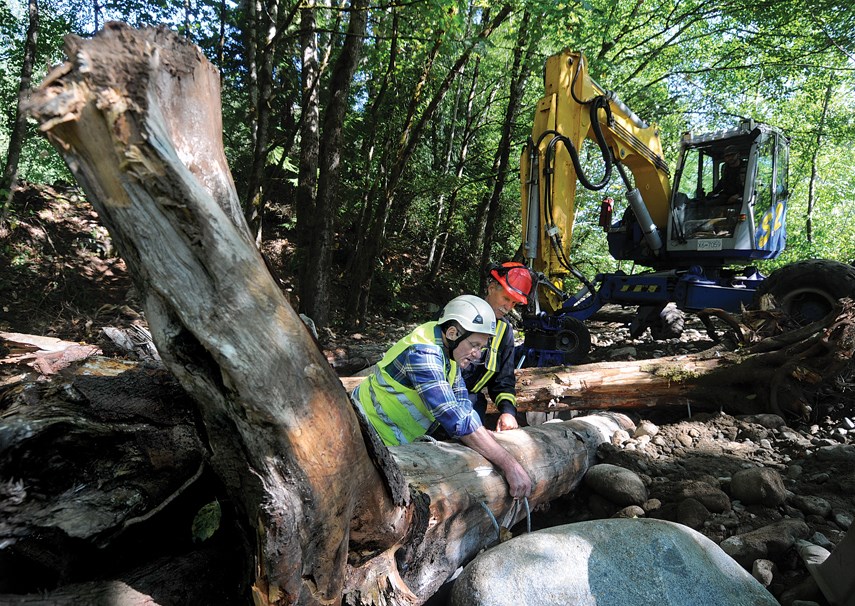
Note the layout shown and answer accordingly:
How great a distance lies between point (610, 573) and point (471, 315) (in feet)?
4.56

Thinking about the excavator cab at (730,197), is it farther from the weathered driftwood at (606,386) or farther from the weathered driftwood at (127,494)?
the weathered driftwood at (127,494)

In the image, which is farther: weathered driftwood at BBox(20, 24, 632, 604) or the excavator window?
the excavator window

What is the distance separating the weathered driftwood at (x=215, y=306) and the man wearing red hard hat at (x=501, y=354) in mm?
1923

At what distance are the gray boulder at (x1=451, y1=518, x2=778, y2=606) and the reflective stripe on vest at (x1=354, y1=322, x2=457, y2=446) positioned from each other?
2.72 ft

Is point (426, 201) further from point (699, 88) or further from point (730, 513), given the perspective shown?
point (730, 513)

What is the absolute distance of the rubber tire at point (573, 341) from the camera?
6883mm

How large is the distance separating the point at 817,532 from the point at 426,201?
43.3ft

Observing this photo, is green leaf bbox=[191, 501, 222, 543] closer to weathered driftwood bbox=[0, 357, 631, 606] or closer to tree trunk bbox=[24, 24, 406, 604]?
weathered driftwood bbox=[0, 357, 631, 606]

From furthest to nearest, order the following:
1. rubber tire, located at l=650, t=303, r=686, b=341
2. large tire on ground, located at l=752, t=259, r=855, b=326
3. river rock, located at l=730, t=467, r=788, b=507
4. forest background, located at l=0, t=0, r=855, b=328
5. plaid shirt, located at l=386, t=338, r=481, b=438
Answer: rubber tire, located at l=650, t=303, r=686, b=341, forest background, located at l=0, t=0, r=855, b=328, large tire on ground, located at l=752, t=259, r=855, b=326, river rock, located at l=730, t=467, r=788, b=507, plaid shirt, located at l=386, t=338, r=481, b=438

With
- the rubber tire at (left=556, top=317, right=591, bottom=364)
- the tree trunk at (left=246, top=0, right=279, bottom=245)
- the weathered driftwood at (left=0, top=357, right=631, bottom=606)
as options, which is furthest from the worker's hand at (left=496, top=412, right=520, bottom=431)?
the tree trunk at (left=246, top=0, right=279, bottom=245)

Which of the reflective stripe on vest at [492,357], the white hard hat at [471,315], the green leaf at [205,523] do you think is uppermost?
the white hard hat at [471,315]

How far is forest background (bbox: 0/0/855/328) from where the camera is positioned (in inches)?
301

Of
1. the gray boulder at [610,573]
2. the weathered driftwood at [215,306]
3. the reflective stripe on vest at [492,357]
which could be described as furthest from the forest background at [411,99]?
the gray boulder at [610,573]

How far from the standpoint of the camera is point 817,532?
261 centimetres
